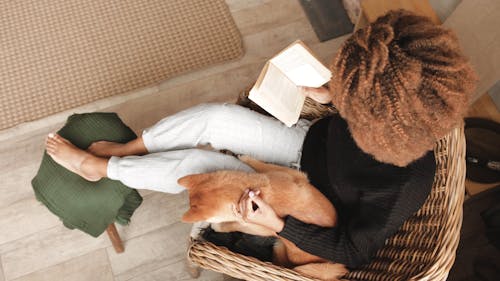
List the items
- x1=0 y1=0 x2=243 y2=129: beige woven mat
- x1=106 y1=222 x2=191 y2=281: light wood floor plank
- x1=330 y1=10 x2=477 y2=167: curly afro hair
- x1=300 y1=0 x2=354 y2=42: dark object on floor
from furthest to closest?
x1=300 y1=0 x2=354 y2=42: dark object on floor < x1=0 y1=0 x2=243 y2=129: beige woven mat < x1=106 y1=222 x2=191 y2=281: light wood floor plank < x1=330 y1=10 x2=477 y2=167: curly afro hair

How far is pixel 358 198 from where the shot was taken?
100 centimetres

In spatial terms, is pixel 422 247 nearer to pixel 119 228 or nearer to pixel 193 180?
pixel 193 180

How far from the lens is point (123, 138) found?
51.8 inches

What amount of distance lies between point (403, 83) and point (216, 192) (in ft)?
1.52

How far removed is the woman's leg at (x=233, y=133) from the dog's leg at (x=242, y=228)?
217 mm

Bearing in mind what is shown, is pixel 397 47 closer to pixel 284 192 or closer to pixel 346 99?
pixel 346 99

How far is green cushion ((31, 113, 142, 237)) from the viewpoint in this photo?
47.8 inches

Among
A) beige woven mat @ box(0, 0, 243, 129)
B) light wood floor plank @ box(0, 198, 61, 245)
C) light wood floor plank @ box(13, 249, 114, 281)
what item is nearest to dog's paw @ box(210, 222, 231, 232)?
light wood floor plank @ box(13, 249, 114, 281)

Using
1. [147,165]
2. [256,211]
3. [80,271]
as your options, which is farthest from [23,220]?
[256,211]

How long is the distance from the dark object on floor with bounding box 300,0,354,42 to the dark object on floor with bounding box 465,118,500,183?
2.42ft

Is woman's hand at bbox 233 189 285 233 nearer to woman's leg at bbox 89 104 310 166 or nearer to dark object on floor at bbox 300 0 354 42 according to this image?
woman's leg at bbox 89 104 310 166

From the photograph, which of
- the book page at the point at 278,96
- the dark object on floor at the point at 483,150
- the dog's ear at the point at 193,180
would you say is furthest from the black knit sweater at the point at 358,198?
the dark object on floor at the point at 483,150

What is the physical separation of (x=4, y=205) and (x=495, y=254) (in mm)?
1726

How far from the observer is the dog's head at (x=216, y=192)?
973mm
